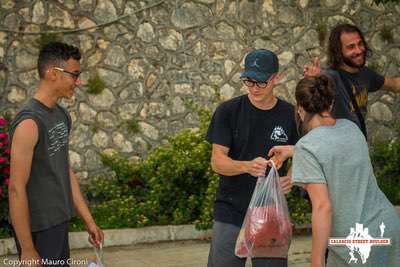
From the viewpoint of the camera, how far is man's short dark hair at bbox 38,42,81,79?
3992 mm

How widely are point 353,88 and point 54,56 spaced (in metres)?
1.93

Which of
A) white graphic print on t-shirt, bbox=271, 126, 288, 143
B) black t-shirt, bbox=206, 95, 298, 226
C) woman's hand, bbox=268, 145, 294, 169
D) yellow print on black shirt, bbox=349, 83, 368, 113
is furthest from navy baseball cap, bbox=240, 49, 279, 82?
yellow print on black shirt, bbox=349, 83, 368, 113

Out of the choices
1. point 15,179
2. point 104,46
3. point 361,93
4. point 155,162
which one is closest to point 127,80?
point 104,46

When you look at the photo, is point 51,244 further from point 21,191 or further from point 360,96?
point 360,96

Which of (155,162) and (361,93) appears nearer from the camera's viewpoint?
(361,93)

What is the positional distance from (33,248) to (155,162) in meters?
4.74

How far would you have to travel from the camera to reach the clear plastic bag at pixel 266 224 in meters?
3.96

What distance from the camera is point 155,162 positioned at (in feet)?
27.4

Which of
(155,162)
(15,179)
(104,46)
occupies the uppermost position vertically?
(104,46)

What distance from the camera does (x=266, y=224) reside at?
13.0 feet

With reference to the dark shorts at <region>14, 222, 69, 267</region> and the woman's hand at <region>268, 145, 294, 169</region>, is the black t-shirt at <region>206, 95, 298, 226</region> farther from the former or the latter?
the dark shorts at <region>14, 222, 69, 267</region>

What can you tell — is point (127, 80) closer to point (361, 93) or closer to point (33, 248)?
point (361, 93)

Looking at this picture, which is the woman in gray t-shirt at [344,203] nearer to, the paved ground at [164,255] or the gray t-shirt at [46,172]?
the gray t-shirt at [46,172]

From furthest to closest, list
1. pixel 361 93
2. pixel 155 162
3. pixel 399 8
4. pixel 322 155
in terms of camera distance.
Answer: pixel 399 8, pixel 155 162, pixel 361 93, pixel 322 155
